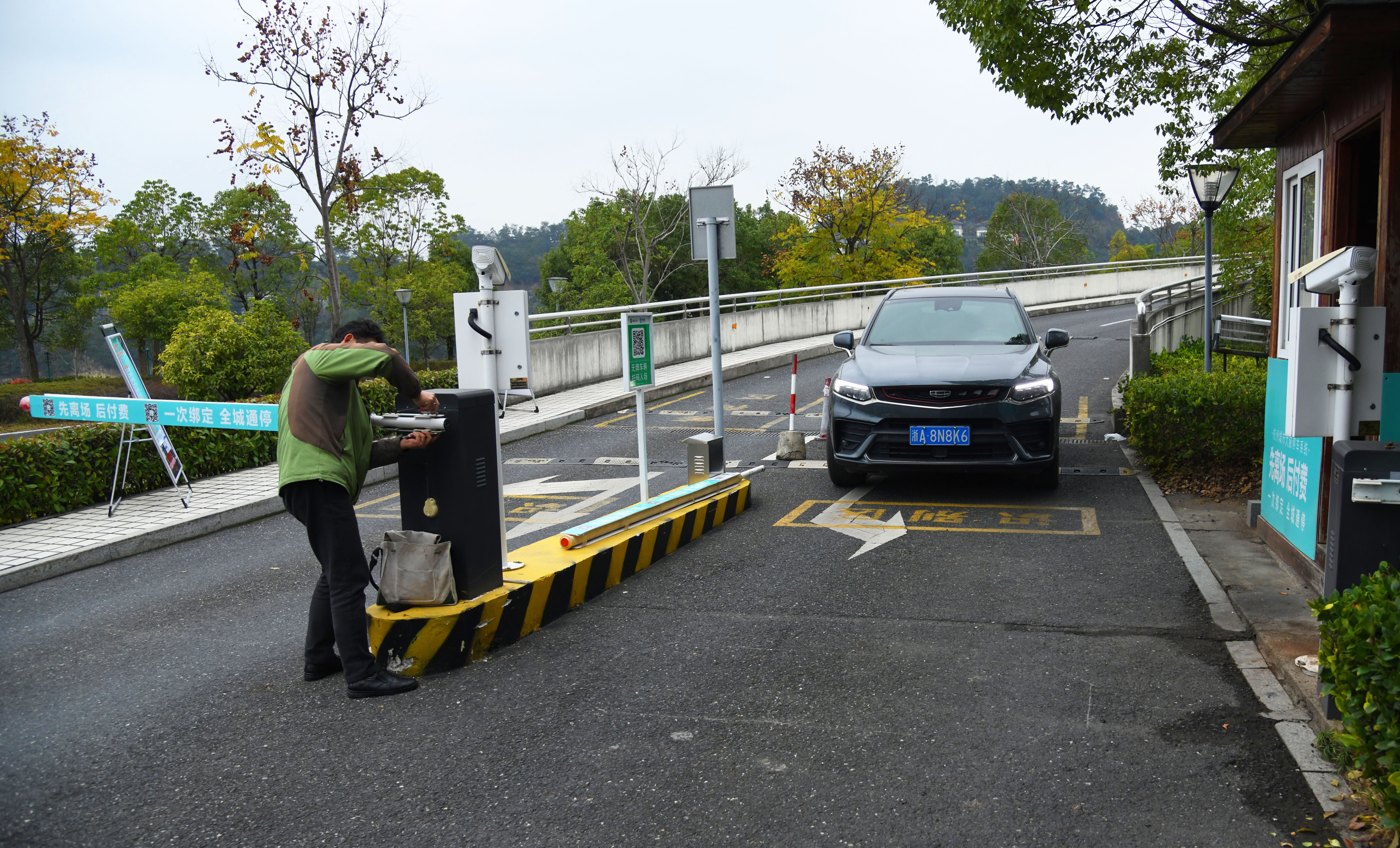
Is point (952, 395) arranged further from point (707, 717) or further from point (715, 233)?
point (707, 717)

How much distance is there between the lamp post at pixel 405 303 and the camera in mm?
43375

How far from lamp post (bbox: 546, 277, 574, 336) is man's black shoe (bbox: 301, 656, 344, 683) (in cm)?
1308

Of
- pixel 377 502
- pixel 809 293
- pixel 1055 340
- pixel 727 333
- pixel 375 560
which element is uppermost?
pixel 809 293

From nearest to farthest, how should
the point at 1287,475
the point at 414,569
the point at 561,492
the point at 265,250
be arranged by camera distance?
the point at 414,569
the point at 1287,475
the point at 561,492
the point at 265,250

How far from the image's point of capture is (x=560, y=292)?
5747 centimetres

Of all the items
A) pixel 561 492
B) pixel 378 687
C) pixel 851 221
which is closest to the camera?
pixel 378 687

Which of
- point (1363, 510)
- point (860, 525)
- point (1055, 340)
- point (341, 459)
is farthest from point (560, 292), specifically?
point (1363, 510)

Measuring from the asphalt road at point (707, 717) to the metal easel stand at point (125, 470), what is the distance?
192 cm

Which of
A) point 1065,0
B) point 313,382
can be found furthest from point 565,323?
point 313,382

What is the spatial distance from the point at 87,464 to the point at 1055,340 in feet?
29.5

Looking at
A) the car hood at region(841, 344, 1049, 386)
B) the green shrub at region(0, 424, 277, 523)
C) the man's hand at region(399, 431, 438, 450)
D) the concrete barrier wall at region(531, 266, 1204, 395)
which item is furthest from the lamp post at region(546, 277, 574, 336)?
the man's hand at region(399, 431, 438, 450)

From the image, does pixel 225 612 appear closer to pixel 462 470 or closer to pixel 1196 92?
Result: pixel 462 470

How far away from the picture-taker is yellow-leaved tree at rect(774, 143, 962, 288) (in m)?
38.5

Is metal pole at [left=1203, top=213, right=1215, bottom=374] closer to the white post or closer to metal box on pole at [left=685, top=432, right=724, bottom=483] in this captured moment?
metal box on pole at [left=685, top=432, right=724, bottom=483]
